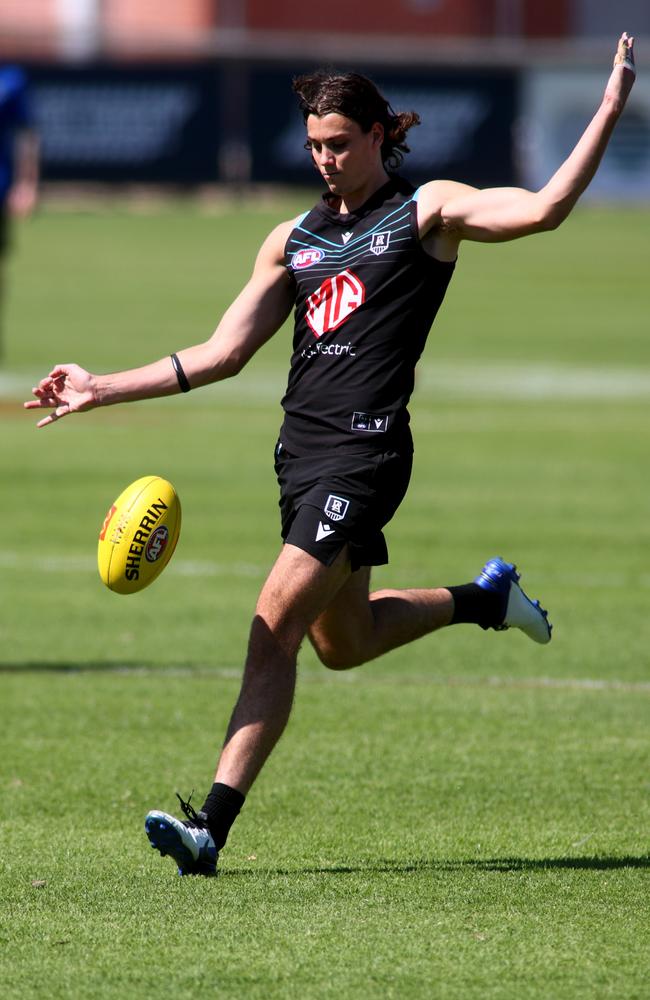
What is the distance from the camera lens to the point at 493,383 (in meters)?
23.4

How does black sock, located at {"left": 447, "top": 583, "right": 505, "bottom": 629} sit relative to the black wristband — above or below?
below

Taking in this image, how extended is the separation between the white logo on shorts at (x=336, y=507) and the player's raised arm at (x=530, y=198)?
0.92 metres

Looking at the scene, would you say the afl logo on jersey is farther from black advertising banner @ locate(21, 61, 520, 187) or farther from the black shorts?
black advertising banner @ locate(21, 61, 520, 187)

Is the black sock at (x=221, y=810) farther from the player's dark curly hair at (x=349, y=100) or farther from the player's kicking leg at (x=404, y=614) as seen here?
the player's dark curly hair at (x=349, y=100)

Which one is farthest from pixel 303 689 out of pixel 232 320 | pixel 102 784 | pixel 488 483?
pixel 488 483

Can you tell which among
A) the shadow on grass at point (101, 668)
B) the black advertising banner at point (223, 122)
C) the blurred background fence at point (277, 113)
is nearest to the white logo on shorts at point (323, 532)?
the shadow on grass at point (101, 668)

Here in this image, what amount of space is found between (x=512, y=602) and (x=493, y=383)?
52.8ft

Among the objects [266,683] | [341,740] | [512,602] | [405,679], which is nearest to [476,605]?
[512,602]

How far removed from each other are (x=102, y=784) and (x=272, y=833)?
38.3 inches

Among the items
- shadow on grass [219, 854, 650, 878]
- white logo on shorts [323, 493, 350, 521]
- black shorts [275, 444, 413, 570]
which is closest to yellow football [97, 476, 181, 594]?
black shorts [275, 444, 413, 570]

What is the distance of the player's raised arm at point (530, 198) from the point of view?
5.84 m

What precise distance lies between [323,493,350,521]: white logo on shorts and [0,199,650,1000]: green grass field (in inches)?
45.4

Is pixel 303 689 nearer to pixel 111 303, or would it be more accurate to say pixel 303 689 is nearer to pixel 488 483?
pixel 488 483

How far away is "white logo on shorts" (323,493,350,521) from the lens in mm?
6203
